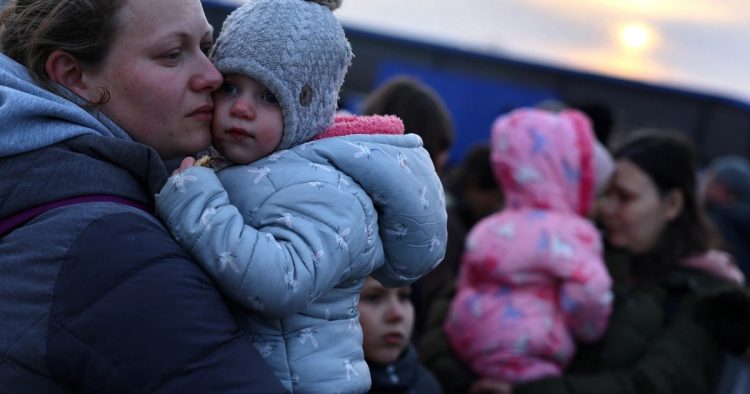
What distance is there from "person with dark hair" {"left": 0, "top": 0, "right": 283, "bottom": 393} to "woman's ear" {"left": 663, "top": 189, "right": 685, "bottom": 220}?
251 centimetres

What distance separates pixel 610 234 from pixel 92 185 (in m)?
2.75

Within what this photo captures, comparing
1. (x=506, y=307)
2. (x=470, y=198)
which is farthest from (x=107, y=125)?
(x=470, y=198)

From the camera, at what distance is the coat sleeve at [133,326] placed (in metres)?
1.46

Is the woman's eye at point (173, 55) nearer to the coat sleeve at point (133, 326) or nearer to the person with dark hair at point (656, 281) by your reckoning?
the coat sleeve at point (133, 326)

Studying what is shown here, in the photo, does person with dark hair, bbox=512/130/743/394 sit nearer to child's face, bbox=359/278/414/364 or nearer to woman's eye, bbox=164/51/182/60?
child's face, bbox=359/278/414/364

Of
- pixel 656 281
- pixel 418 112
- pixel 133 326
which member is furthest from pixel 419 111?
pixel 133 326

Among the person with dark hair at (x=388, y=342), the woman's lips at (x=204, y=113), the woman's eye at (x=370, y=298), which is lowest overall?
the person with dark hair at (x=388, y=342)

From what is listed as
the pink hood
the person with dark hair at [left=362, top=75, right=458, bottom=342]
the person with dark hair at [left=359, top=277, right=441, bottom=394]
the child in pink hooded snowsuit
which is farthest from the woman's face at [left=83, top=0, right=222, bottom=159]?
the pink hood

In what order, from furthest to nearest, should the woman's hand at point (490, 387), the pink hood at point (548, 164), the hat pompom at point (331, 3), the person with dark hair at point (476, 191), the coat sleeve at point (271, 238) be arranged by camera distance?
the person with dark hair at point (476, 191) → the pink hood at point (548, 164) → the woman's hand at point (490, 387) → the hat pompom at point (331, 3) → the coat sleeve at point (271, 238)

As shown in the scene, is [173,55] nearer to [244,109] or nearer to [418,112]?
[244,109]

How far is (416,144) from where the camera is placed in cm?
192

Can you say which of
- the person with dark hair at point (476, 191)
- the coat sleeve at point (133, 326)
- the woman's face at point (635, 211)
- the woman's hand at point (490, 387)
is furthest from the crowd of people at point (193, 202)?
the person with dark hair at point (476, 191)

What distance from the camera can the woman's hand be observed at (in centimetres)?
346

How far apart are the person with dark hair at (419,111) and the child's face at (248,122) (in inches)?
68.0
